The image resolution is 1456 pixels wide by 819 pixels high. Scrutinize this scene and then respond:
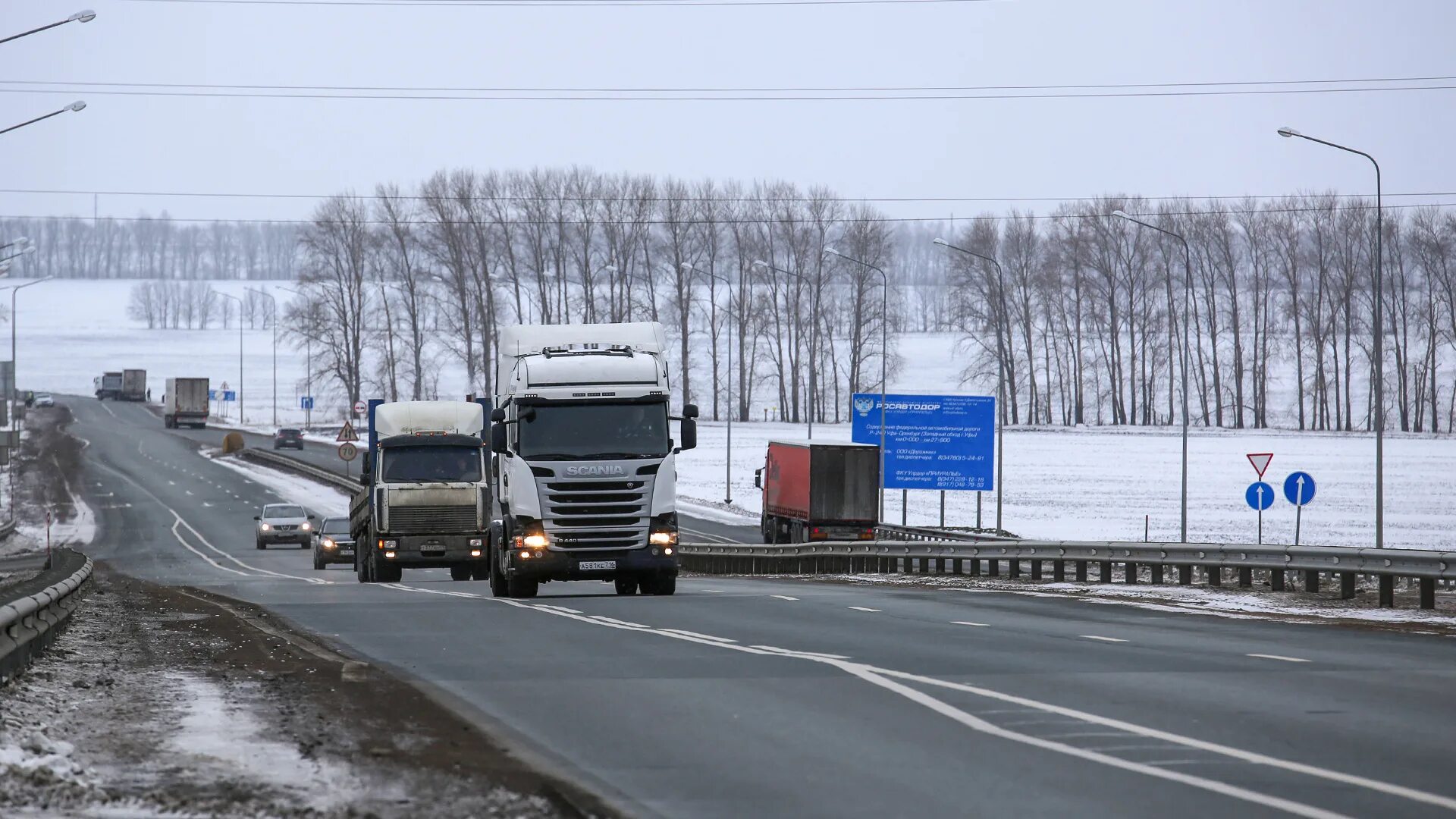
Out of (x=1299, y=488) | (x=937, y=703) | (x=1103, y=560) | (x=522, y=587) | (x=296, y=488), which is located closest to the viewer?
(x=937, y=703)

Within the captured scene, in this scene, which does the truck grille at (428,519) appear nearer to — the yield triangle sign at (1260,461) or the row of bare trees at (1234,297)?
the yield triangle sign at (1260,461)

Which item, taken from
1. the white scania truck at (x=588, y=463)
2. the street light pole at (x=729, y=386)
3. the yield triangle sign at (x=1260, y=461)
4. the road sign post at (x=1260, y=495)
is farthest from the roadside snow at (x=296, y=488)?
the white scania truck at (x=588, y=463)

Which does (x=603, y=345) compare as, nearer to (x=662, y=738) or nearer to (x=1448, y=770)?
(x=662, y=738)

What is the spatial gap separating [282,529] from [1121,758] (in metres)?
54.5

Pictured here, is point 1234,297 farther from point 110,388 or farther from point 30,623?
point 30,623

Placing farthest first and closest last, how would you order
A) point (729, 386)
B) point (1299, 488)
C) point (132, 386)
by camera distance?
point (132, 386) < point (729, 386) < point (1299, 488)

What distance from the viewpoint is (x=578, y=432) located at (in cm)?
2384

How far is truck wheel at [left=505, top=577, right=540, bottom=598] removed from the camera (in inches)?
995

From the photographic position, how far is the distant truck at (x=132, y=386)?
14325 centimetres

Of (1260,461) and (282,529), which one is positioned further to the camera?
(282,529)

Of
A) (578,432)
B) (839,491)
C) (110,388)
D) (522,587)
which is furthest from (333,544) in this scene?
(110,388)

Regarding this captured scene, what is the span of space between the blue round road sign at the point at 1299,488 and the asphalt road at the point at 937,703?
33.1 feet

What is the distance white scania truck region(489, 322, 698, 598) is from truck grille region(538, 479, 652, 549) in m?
0.01

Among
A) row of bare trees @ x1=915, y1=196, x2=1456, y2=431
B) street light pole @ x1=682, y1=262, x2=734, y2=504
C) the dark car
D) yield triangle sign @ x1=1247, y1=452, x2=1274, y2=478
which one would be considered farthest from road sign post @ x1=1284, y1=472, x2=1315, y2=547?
row of bare trees @ x1=915, y1=196, x2=1456, y2=431
